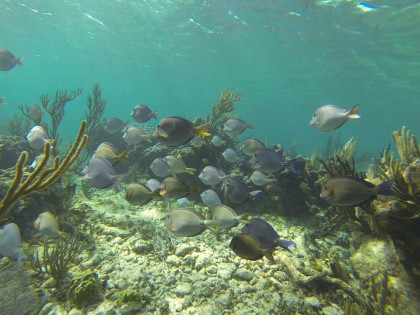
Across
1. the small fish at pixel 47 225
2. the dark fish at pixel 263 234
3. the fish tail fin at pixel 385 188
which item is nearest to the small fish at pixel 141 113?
the small fish at pixel 47 225

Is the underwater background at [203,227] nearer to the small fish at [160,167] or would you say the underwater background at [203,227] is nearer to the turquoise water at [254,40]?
the small fish at [160,167]

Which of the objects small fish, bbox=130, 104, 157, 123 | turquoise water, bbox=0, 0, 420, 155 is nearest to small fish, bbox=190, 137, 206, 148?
small fish, bbox=130, 104, 157, 123

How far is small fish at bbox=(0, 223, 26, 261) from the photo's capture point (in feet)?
12.4

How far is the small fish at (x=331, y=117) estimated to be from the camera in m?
4.15

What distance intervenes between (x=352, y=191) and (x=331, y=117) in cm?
173

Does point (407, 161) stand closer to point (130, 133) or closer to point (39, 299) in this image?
point (130, 133)

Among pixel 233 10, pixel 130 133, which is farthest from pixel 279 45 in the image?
pixel 130 133

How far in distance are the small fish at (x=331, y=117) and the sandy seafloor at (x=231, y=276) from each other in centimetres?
187

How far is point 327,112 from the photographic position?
14.1ft

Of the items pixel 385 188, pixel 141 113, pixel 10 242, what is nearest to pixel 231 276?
pixel 385 188

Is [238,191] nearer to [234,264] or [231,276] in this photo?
[234,264]

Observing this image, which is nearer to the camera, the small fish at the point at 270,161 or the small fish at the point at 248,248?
the small fish at the point at 248,248

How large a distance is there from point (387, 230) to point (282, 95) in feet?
172

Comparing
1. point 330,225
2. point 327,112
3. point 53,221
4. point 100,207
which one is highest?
point 327,112
